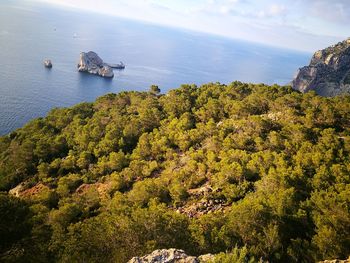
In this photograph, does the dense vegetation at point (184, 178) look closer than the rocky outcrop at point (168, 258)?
No

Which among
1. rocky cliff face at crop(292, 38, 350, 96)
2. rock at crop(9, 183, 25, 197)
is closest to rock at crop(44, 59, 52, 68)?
rock at crop(9, 183, 25, 197)

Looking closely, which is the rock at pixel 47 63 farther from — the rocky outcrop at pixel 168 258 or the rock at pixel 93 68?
the rocky outcrop at pixel 168 258

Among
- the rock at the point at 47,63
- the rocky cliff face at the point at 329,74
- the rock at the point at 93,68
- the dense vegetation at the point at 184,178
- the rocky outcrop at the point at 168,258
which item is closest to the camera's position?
the rocky outcrop at the point at 168,258

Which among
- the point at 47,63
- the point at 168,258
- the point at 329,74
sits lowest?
the point at 47,63

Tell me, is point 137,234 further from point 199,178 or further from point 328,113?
point 328,113

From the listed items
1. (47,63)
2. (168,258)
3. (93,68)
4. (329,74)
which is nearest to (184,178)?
(168,258)

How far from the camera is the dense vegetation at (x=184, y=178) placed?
20547mm

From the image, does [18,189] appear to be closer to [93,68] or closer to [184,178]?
[184,178]

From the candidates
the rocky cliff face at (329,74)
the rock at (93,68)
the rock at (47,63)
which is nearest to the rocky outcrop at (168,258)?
→ the rocky cliff face at (329,74)

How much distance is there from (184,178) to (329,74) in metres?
116

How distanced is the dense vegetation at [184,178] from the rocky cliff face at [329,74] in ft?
268

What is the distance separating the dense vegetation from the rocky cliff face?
81705mm

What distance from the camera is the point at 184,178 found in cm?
3572

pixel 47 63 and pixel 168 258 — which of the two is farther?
pixel 47 63
